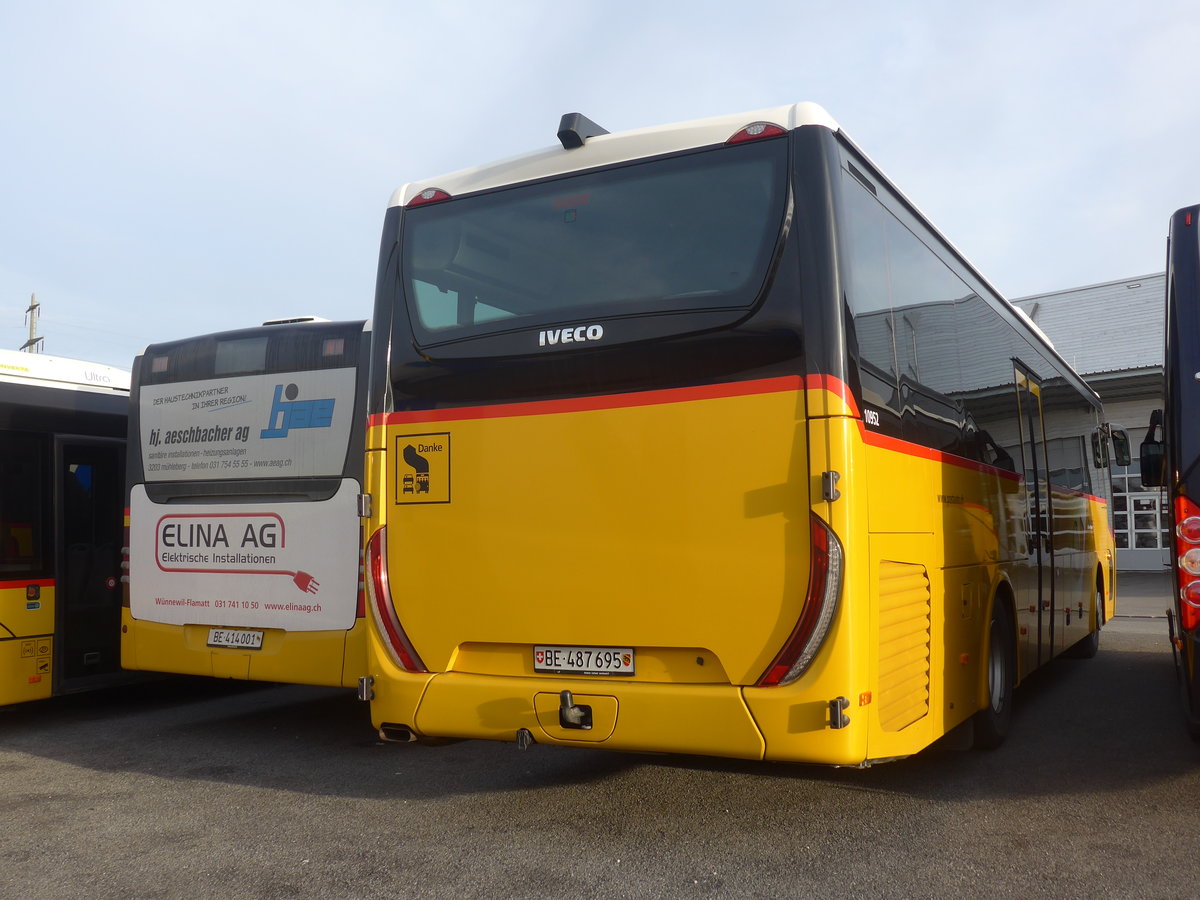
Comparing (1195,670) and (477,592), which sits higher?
(477,592)

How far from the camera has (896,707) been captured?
16.4 feet

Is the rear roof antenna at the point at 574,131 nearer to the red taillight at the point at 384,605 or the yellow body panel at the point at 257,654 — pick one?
the red taillight at the point at 384,605

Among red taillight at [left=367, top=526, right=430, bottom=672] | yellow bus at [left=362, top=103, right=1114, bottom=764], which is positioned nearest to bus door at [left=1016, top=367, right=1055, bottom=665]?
yellow bus at [left=362, top=103, right=1114, bottom=764]

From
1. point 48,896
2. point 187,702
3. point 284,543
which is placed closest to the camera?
point 48,896

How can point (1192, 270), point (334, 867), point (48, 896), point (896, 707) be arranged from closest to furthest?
1. point (48, 896)
2. point (334, 867)
3. point (896, 707)
4. point (1192, 270)

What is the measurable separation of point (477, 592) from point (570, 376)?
116cm

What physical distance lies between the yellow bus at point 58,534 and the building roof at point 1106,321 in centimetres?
2382

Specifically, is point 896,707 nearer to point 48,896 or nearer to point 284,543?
point 48,896

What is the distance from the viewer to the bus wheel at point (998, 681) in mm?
6656

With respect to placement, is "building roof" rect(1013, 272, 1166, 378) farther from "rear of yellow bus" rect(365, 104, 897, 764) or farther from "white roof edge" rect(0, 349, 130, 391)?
"rear of yellow bus" rect(365, 104, 897, 764)

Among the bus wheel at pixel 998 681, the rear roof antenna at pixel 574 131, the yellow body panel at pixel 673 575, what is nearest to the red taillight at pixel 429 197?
the rear roof antenna at pixel 574 131

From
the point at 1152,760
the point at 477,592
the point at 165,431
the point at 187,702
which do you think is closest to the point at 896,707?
the point at 477,592

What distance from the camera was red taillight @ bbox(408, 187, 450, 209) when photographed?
5.91m

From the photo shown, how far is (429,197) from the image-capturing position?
5961 mm
